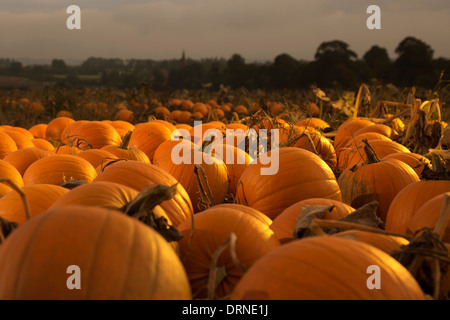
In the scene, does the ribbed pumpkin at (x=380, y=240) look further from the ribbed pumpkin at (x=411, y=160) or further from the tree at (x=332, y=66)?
the tree at (x=332, y=66)

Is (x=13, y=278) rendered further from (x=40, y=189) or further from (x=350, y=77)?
(x=350, y=77)

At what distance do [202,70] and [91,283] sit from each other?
93.5ft

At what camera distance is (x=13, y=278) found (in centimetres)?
106

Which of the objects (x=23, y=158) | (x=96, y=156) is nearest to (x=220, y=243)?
(x=96, y=156)

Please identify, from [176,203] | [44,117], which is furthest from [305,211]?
[44,117]

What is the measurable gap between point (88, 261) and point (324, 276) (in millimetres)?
610

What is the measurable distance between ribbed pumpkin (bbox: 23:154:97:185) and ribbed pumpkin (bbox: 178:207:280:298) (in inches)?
63.2

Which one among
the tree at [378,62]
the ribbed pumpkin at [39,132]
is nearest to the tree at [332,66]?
the tree at [378,62]

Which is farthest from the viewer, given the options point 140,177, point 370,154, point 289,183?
point 370,154

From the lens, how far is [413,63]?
61.8 ft

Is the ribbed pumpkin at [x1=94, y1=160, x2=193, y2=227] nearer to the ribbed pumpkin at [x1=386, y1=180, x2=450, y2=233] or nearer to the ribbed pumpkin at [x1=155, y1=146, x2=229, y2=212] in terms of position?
the ribbed pumpkin at [x1=155, y1=146, x2=229, y2=212]

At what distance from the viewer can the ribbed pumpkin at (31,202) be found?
208 cm

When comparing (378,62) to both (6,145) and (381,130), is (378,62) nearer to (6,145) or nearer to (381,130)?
(381,130)

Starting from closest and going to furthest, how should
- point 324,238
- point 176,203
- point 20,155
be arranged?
point 324,238, point 176,203, point 20,155
